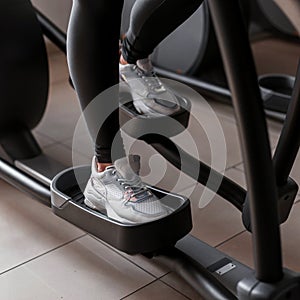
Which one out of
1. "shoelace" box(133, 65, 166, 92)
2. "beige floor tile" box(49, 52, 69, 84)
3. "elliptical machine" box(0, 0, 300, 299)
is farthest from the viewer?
"beige floor tile" box(49, 52, 69, 84)

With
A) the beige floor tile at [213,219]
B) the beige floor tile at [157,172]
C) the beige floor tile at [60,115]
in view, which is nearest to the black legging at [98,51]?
the beige floor tile at [213,219]

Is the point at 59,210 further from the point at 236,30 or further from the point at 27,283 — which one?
the point at 236,30

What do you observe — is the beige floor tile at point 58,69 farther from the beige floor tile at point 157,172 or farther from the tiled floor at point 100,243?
the beige floor tile at point 157,172

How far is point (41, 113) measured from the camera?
2.05 m

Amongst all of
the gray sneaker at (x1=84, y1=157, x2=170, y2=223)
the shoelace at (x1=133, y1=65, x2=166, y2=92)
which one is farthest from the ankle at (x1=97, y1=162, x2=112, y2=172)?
the shoelace at (x1=133, y1=65, x2=166, y2=92)

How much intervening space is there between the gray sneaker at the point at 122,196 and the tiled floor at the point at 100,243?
0.16m

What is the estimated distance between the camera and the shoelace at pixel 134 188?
147cm

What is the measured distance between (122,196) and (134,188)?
3 centimetres

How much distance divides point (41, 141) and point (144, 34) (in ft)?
2.64

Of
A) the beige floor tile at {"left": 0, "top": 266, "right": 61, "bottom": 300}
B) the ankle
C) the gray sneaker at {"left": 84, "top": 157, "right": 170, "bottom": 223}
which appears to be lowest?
the beige floor tile at {"left": 0, "top": 266, "right": 61, "bottom": 300}

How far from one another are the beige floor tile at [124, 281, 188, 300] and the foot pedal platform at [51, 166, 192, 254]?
0.40 ft

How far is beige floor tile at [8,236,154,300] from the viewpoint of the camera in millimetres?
1505

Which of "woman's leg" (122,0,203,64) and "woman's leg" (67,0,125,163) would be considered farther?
"woman's leg" (122,0,203,64)

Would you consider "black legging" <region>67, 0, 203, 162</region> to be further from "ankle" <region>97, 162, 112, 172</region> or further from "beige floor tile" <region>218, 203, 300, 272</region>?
"beige floor tile" <region>218, 203, 300, 272</region>
